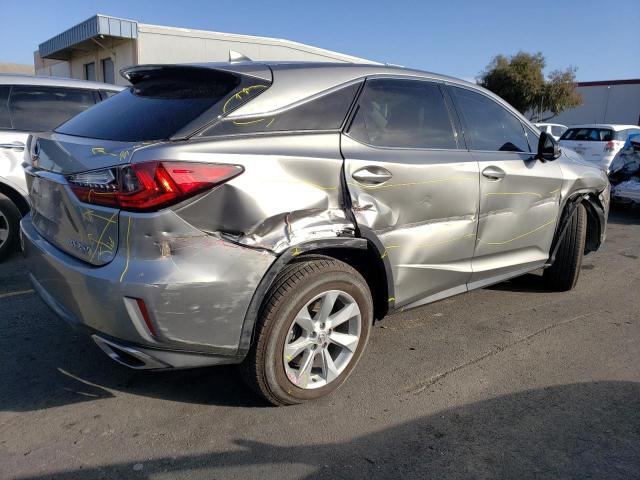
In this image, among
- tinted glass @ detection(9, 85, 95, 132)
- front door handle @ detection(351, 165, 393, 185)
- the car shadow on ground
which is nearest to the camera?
the car shadow on ground

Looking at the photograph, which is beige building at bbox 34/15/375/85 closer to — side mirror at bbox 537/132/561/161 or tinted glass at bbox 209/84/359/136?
side mirror at bbox 537/132/561/161

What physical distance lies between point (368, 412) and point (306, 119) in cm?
161

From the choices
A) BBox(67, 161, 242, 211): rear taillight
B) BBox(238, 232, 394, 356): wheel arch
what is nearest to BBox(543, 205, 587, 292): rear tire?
BBox(238, 232, 394, 356): wheel arch

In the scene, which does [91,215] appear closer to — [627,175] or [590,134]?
[627,175]

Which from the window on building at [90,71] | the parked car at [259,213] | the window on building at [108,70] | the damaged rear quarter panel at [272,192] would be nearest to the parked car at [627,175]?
the parked car at [259,213]

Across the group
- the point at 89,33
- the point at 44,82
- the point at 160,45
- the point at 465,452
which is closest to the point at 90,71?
the point at 89,33

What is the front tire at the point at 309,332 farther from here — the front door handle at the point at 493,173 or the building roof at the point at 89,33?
the building roof at the point at 89,33

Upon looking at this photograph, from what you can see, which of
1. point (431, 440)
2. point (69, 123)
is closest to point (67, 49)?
point (69, 123)

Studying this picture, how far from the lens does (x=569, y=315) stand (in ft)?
14.1

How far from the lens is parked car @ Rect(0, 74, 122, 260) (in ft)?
16.3

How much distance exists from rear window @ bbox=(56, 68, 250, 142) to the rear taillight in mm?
227

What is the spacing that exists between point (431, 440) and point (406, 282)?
937 millimetres

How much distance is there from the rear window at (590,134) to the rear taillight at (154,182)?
13.8m

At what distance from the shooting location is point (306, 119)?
8.97ft
